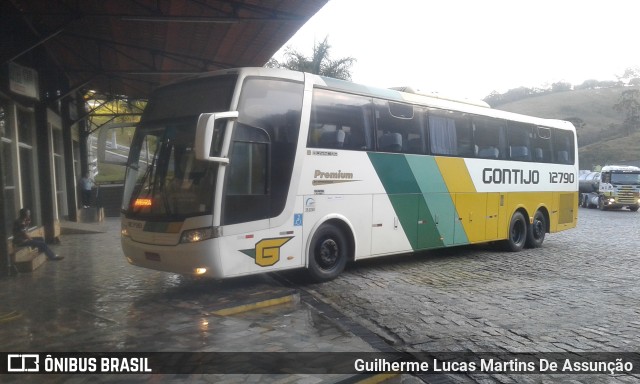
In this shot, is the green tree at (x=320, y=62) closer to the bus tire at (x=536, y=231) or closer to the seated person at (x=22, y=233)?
the bus tire at (x=536, y=231)

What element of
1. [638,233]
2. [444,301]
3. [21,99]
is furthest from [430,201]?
[638,233]

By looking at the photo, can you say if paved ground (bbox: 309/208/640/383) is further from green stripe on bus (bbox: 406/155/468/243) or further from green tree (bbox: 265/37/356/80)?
green tree (bbox: 265/37/356/80)

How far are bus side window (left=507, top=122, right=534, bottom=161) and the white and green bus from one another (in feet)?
2.29

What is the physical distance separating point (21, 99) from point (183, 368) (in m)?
10.1

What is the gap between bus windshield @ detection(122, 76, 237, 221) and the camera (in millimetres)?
7777

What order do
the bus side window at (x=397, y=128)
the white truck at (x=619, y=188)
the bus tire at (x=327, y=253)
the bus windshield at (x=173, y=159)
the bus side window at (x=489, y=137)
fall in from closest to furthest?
the bus windshield at (x=173, y=159)
the bus tire at (x=327, y=253)
the bus side window at (x=397, y=128)
the bus side window at (x=489, y=137)
the white truck at (x=619, y=188)

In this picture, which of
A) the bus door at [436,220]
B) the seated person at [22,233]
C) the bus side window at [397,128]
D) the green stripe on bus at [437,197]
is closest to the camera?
the bus side window at [397,128]

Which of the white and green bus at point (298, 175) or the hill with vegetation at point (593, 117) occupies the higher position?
the hill with vegetation at point (593, 117)

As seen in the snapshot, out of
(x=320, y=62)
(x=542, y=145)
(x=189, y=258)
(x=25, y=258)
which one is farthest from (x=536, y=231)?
(x=320, y=62)

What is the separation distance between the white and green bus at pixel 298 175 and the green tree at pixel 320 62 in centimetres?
1520

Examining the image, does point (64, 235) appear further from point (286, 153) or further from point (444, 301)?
point (444, 301)

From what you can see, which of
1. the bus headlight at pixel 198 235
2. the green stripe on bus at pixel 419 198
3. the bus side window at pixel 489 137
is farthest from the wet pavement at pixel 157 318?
the bus side window at pixel 489 137

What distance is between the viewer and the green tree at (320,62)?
1076 inches

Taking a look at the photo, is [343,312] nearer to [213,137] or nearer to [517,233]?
[213,137]
